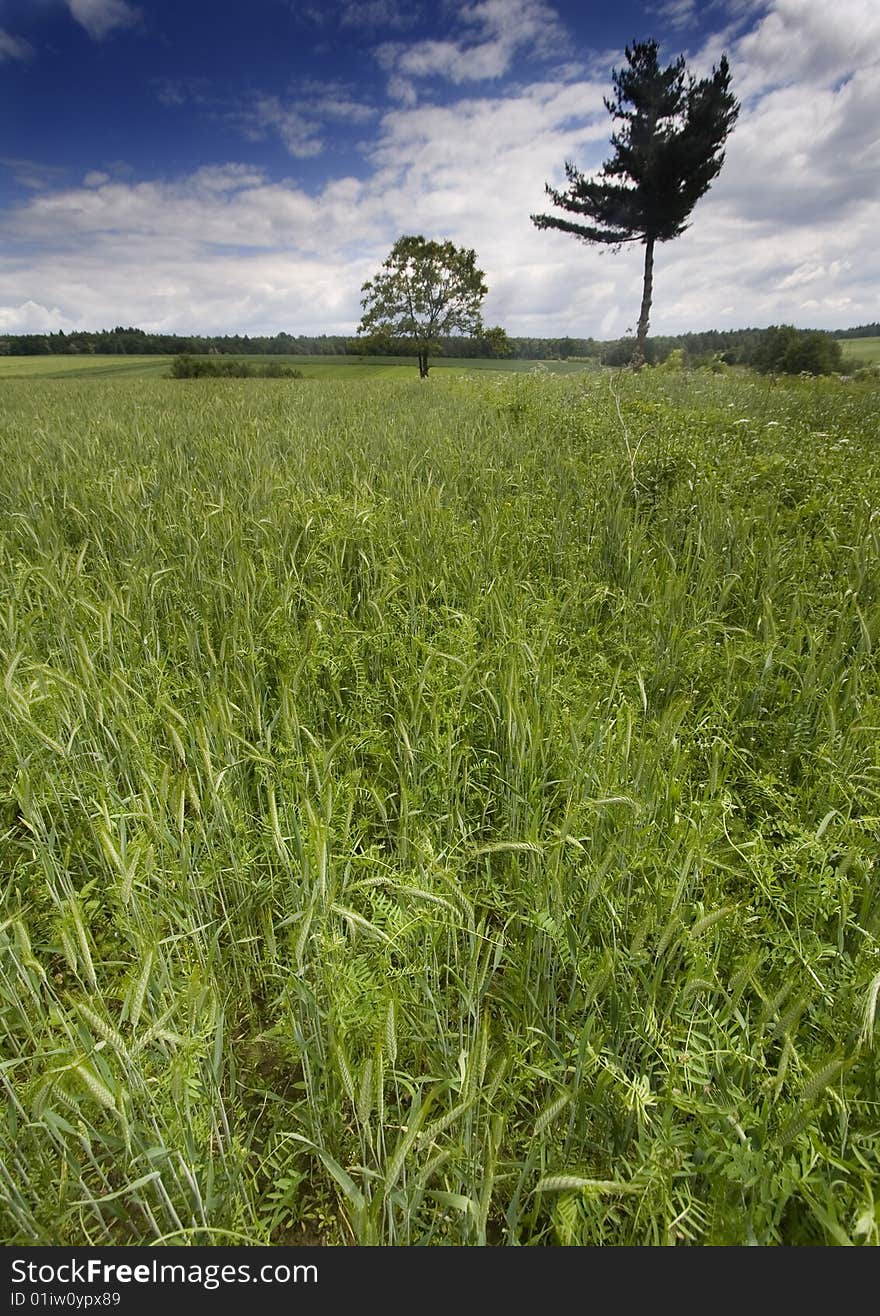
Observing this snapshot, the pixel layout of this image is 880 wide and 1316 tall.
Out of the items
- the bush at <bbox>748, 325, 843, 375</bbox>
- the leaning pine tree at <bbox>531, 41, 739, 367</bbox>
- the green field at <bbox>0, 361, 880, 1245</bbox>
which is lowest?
the green field at <bbox>0, 361, 880, 1245</bbox>

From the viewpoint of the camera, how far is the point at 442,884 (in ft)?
4.31

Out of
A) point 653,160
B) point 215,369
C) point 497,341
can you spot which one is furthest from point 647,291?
point 215,369

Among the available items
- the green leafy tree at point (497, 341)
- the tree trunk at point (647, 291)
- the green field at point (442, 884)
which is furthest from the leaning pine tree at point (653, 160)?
the green field at point (442, 884)

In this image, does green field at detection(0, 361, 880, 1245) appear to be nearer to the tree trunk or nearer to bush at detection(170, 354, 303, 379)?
the tree trunk

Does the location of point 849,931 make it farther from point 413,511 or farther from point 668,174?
point 668,174

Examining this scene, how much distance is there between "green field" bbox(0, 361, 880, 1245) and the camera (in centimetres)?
90

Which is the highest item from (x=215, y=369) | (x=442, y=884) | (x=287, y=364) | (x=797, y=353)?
(x=287, y=364)

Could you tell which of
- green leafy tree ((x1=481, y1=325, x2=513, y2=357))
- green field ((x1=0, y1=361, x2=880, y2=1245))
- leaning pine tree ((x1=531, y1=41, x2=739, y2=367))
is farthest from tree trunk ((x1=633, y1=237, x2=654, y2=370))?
green field ((x1=0, y1=361, x2=880, y2=1245))

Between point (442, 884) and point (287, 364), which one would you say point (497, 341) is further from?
point (442, 884)

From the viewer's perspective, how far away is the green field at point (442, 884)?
897 millimetres

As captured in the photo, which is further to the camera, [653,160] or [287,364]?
[287,364]

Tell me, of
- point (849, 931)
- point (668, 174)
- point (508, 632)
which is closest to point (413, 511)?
point (508, 632)

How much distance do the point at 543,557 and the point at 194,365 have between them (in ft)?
118

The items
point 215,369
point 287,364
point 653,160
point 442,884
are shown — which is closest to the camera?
point 442,884
